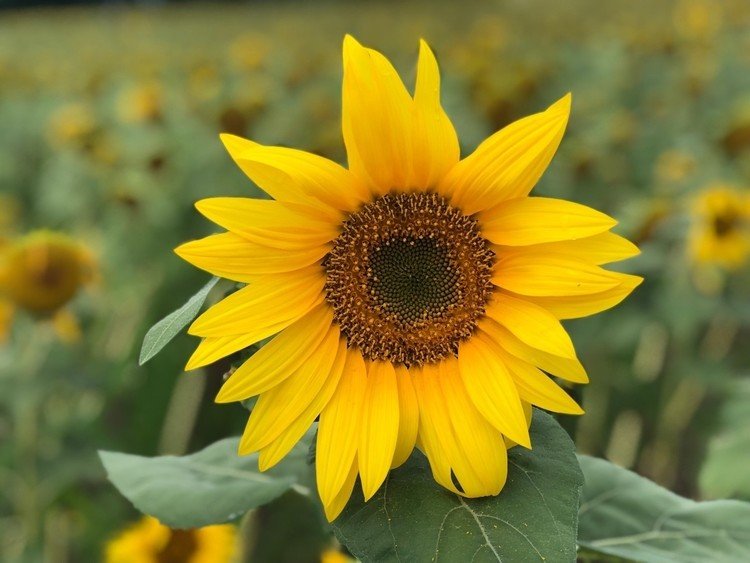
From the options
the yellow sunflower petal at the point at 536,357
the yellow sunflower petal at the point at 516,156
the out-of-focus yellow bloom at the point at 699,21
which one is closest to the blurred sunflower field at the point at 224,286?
the yellow sunflower petal at the point at 536,357

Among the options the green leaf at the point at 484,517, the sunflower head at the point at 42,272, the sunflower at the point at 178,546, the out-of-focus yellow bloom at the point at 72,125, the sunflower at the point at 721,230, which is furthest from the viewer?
the out-of-focus yellow bloom at the point at 72,125

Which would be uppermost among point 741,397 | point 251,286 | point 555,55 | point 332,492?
point 555,55

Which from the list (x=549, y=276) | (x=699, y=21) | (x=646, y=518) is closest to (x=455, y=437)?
(x=549, y=276)

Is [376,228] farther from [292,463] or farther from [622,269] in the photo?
[622,269]

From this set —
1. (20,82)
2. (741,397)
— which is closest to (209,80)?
(20,82)

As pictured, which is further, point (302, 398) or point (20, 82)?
point (20, 82)

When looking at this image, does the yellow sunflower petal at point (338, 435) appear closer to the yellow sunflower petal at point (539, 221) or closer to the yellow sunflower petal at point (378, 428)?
the yellow sunflower petal at point (378, 428)

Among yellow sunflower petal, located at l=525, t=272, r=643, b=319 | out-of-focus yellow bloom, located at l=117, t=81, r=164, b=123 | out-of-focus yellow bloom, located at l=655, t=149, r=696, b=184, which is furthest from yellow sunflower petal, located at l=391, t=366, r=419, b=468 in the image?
out-of-focus yellow bloom, located at l=117, t=81, r=164, b=123
